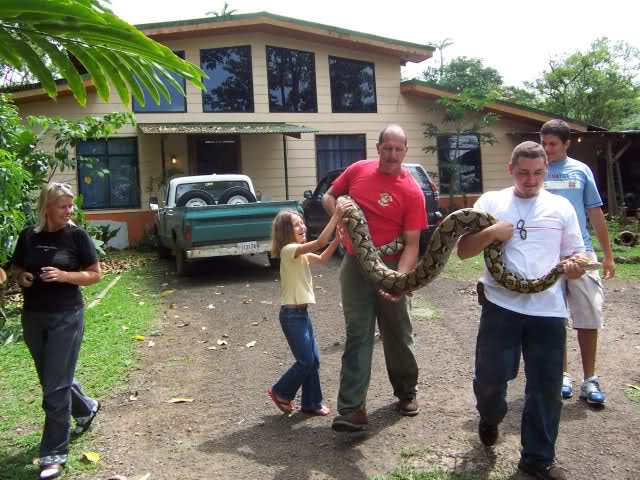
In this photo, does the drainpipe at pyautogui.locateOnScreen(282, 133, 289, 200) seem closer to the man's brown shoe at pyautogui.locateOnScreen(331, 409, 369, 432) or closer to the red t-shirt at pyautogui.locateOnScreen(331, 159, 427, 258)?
the red t-shirt at pyautogui.locateOnScreen(331, 159, 427, 258)

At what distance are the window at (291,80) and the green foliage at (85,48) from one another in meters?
14.7

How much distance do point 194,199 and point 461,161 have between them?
9248 mm

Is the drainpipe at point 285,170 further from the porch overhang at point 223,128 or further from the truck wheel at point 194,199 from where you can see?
the truck wheel at point 194,199

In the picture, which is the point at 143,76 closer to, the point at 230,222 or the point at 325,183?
the point at 230,222

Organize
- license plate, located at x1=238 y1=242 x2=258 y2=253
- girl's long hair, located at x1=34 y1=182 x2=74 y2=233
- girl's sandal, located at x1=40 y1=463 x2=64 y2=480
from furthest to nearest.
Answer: license plate, located at x1=238 y1=242 x2=258 y2=253
girl's long hair, located at x1=34 y1=182 x2=74 y2=233
girl's sandal, located at x1=40 y1=463 x2=64 y2=480

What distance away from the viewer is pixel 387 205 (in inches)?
153

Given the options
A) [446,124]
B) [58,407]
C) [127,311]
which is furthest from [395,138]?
[446,124]

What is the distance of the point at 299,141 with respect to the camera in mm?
16547

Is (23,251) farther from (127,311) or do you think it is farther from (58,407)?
(127,311)

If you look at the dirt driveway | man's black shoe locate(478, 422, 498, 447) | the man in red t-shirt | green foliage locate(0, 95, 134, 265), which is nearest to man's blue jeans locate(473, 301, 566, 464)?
man's black shoe locate(478, 422, 498, 447)

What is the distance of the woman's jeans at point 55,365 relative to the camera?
352 cm

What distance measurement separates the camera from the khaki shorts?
13.8 feet

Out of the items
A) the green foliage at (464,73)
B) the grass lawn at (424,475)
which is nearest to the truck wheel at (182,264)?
the grass lawn at (424,475)

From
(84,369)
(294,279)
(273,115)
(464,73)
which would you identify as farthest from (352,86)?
(464,73)
